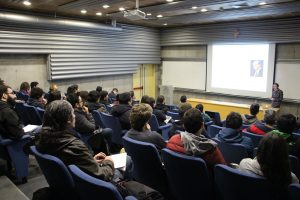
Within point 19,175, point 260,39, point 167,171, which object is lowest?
point 19,175

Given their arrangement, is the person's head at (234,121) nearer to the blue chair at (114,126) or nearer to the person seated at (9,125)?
the blue chair at (114,126)

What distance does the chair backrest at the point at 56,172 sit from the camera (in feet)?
6.25

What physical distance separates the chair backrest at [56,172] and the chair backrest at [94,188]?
0.18m

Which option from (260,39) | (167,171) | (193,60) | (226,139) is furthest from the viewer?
(193,60)

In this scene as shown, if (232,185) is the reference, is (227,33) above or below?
above

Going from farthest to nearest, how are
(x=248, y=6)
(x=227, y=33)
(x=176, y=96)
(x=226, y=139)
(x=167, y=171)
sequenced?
(x=176, y=96), (x=227, y=33), (x=248, y=6), (x=226, y=139), (x=167, y=171)

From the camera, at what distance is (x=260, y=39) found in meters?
8.88

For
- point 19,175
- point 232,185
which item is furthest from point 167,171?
point 19,175

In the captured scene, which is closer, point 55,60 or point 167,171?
point 167,171

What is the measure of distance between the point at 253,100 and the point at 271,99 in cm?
79

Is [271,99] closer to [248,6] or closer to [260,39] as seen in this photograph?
[260,39]

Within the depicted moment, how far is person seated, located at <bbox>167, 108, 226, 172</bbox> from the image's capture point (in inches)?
91.6

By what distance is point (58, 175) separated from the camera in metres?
1.95

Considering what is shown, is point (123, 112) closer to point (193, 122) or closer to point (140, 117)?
point (140, 117)
